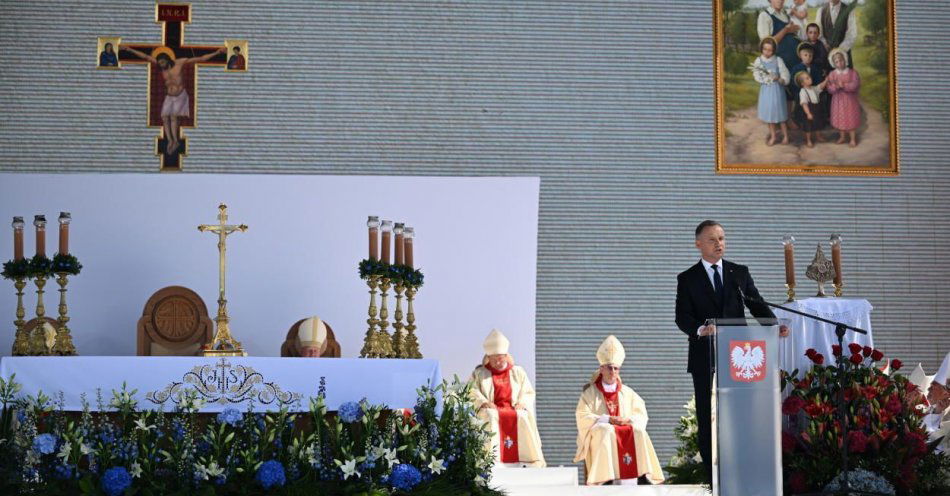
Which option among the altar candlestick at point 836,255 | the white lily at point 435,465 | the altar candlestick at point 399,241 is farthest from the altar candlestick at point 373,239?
the altar candlestick at point 836,255

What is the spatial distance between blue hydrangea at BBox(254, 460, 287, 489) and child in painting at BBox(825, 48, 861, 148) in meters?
5.90

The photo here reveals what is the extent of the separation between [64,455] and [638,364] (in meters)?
5.06

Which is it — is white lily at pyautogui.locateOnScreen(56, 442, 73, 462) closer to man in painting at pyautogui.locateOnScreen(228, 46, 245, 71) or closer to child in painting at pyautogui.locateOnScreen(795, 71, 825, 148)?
Result: man in painting at pyautogui.locateOnScreen(228, 46, 245, 71)

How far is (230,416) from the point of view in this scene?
238 inches

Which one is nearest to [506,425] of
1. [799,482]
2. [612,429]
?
[612,429]

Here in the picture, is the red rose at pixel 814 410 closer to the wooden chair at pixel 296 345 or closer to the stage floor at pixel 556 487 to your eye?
the stage floor at pixel 556 487

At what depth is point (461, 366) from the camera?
948cm

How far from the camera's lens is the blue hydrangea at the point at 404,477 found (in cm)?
609

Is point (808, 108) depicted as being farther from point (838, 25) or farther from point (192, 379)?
point (192, 379)

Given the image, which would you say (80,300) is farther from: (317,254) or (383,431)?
(383,431)

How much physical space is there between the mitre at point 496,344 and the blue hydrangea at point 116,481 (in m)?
3.68

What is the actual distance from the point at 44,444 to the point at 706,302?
338 centimetres

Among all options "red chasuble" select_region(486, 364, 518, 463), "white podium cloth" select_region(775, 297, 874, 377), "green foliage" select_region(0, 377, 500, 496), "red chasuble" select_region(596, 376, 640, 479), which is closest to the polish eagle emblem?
"green foliage" select_region(0, 377, 500, 496)

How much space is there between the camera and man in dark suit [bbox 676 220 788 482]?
6602 mm
